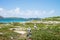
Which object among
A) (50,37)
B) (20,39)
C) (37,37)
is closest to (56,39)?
(50,37)

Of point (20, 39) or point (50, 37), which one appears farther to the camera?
point (20, 39)

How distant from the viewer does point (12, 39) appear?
2711 cm

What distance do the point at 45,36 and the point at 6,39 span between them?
647cm

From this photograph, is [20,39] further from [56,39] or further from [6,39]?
[56,39]

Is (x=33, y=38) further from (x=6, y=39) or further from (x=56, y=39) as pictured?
(x=6, y=39)

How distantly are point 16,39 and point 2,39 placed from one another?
7.35 feet

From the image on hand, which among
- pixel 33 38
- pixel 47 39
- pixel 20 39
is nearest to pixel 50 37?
pixel 47 39

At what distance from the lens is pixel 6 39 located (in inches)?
1073

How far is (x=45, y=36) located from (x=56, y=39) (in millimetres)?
1646

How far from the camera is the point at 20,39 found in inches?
1046

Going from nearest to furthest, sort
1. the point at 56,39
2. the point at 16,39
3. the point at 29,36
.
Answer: the point at 56,39, the point at 29,36, the point at 16,39

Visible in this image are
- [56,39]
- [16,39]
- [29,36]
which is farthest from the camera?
[16,39]

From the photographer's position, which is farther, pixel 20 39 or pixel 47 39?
pixel 20 39

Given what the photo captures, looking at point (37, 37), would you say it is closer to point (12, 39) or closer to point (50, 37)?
point (50, 37)
